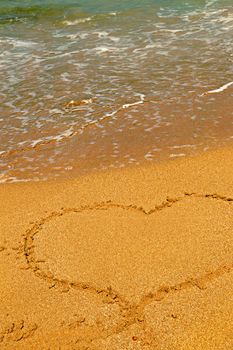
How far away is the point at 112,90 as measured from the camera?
761 cm

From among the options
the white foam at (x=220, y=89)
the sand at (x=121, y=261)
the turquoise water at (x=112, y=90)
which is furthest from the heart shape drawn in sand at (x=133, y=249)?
the white foam at (x=220, y=89)

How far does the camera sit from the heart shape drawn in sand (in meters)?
3.47

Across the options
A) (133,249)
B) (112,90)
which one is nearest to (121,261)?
(133,249)

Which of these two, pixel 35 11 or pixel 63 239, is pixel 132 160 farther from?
pixel 35 11

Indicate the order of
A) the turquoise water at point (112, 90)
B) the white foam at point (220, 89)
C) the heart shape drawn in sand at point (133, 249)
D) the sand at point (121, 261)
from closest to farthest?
the sand at point (121, 261), the heart shape drawn in sand at point (133, 249), the turquoise water at point (112, 90), the white foam at point (220, 89)

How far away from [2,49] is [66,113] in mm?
4876

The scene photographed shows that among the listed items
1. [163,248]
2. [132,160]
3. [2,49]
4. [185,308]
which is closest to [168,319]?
[185,308]

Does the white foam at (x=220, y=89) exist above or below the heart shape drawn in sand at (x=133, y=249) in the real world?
above

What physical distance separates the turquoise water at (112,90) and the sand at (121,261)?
2.03 feet

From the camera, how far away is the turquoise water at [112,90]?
570 cm

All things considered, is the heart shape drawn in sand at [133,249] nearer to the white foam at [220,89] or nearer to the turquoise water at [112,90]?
the turquoise water at [112,90]

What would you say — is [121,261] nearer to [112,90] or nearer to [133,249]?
[133,249]

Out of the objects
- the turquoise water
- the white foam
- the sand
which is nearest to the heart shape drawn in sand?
the sand

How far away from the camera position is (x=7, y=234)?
4188 mm
